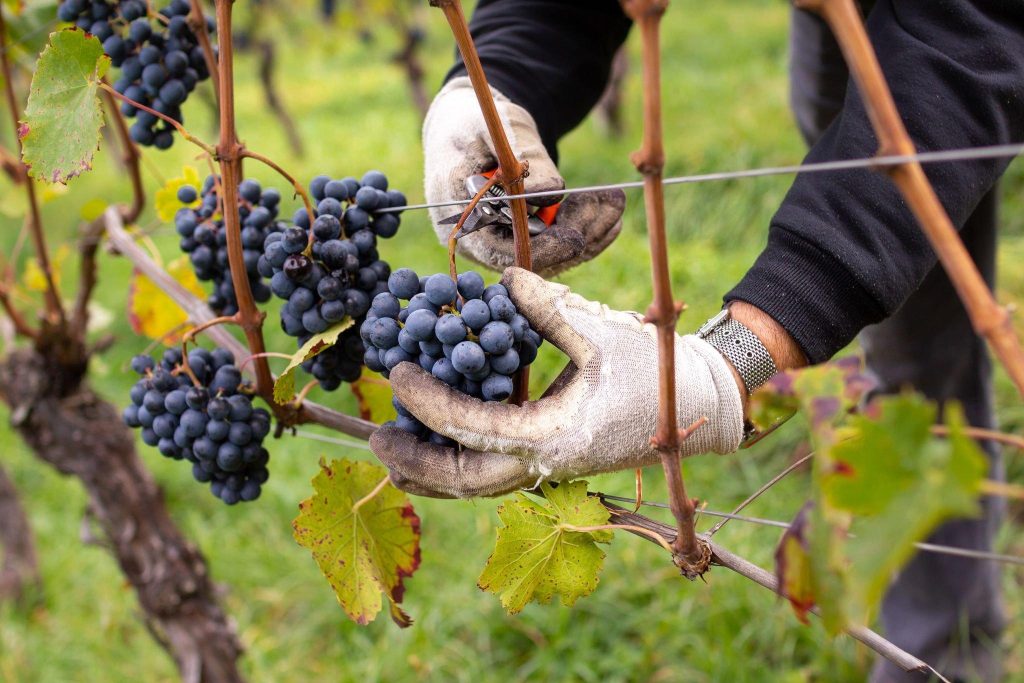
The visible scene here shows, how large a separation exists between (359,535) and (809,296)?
764 mm

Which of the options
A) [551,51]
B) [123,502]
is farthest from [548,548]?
[123,502]

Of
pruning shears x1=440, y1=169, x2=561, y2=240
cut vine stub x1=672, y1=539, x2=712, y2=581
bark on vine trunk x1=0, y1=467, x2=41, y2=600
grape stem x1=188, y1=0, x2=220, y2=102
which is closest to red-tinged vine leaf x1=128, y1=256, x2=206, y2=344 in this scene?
grape stem x1=188, y1=0, x2=220, y2=102

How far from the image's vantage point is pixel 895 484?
58cm

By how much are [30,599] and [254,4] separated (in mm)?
5813

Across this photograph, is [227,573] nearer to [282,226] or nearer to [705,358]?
[282,226]

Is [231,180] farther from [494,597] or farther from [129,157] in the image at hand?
[494,597]

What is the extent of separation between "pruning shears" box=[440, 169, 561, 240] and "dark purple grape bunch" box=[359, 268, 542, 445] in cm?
15

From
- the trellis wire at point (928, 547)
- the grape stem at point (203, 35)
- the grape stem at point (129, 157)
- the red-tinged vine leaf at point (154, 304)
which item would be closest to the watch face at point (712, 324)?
the trellis wire at point (928, 547)

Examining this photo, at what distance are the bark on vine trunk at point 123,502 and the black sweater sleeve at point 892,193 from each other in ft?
5.14

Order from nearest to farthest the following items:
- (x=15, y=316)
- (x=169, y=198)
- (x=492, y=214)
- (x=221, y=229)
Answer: (x=492, y=214) < (x=221, y=229) < (x=169, y=198) < (x=15, y=316)

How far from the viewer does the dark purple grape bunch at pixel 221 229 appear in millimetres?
1386

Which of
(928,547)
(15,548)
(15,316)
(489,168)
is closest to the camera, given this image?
(928,547)

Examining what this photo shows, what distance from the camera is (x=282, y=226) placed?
1.39 m

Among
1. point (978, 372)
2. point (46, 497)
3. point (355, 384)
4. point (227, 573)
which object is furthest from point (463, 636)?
point (46, 497)
